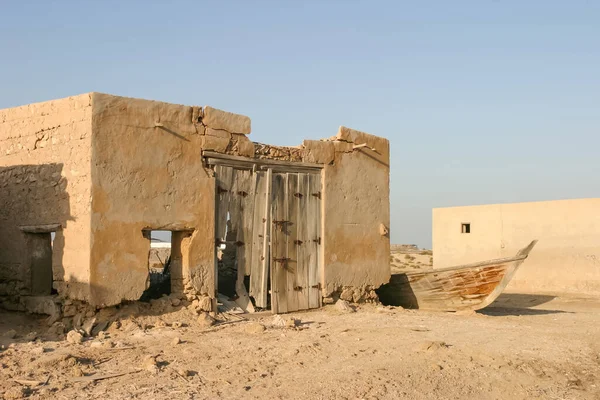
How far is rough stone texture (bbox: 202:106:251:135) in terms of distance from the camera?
9984mm

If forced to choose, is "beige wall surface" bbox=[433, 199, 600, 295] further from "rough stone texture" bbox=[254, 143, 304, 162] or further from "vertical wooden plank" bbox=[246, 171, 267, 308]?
"vertical wooden plank" bbox=[246, 171, 267, 308]

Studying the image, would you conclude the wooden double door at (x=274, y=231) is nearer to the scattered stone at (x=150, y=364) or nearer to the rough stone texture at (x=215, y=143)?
the rough stone texture at (x=215, y=143)

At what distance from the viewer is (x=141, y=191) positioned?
360 inches

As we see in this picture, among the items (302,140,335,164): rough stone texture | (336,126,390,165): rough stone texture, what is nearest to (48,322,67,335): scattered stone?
(302,140,335,164): rough stone texture

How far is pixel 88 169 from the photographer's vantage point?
8.62 m

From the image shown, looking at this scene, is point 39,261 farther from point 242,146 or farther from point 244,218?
point 242,146

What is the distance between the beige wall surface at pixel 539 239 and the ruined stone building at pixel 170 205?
793 centimetres

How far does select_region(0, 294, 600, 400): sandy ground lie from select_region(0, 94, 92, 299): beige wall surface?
815mm

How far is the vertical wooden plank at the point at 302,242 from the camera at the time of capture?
1117 centimetres

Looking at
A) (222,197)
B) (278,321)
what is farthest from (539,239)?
(222,197)

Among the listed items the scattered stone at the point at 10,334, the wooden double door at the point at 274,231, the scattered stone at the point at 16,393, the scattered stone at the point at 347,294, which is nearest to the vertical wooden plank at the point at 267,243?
the wooden double door at the point at 274,231

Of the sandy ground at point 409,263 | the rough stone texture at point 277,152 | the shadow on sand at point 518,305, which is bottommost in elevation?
the shadow on sand at point 518,305

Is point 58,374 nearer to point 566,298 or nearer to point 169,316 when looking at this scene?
point 169,316

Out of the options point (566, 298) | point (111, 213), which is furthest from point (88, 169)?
point (566, 298)
